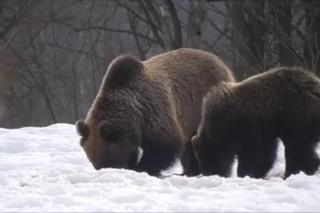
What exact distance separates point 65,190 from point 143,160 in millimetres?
2376

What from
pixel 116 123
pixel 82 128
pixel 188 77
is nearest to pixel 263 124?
pixel 116 123

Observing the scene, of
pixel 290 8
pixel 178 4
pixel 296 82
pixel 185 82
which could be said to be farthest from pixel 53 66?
pixel 296 82

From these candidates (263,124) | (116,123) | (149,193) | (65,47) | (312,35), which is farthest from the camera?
(65,47)

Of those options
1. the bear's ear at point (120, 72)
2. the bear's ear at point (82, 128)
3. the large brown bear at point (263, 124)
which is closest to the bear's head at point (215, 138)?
the large brown bear at point (263, 124)

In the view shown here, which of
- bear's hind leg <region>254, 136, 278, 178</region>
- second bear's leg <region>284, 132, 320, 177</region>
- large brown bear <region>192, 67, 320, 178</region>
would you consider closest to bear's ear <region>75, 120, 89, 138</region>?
large brown bear <region>192, 67, 320, 178</region>

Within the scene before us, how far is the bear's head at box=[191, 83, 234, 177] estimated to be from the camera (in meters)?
8.31

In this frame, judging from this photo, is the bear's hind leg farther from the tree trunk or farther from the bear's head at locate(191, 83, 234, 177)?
the tree trunk

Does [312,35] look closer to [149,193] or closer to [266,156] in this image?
[266,156]

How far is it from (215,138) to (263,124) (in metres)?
0.58

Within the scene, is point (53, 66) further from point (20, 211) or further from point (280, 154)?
point (20, 211)

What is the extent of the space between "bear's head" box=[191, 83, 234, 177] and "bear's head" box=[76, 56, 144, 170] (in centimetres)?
78

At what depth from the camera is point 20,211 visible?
6.01 metres

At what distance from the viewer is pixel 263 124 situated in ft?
26.6

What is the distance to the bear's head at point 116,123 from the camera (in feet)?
28.5
